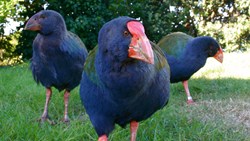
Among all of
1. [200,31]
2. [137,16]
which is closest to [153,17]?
[137,16]

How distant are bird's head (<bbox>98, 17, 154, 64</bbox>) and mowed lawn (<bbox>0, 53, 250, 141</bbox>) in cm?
121

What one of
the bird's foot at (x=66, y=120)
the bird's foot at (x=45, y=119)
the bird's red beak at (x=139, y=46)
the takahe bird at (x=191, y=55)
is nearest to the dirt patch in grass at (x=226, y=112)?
the takahe bird at (x=191, y=55)

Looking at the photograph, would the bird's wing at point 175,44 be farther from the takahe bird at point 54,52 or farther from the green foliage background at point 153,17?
the green foliage background at point 153,17

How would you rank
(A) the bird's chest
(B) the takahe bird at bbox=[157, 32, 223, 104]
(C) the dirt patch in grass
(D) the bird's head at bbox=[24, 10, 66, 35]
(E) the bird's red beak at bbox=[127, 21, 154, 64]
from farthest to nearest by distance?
(B) the takahe bird at bbox=[157, 32, 223, 104] → (D) the bird's head at bbox=[24, 10, 66, 35] → (C) the dirt patch in grass → (A) the bird's chest → (E) the bird's red beak at bbox=[127, 21, 154, 64]

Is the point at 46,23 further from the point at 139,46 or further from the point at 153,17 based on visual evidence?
the point at 153,17

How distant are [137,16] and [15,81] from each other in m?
5.69

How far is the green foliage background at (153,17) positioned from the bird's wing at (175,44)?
5253mm

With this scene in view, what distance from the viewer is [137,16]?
1150 cm

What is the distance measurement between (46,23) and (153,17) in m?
7.94

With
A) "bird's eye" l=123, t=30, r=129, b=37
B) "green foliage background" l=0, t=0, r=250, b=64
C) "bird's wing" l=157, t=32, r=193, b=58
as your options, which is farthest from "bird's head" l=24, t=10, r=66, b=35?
"green foliage background" l=0, t=0, r=250, b=64

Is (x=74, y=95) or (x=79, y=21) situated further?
(x=79, y=21)

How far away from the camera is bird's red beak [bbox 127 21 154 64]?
6.42ft

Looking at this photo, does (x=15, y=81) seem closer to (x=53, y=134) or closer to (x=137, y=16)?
(x=53, y=134)

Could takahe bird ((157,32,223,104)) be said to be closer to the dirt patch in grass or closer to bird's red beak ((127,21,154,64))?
the dirt patch in grass
